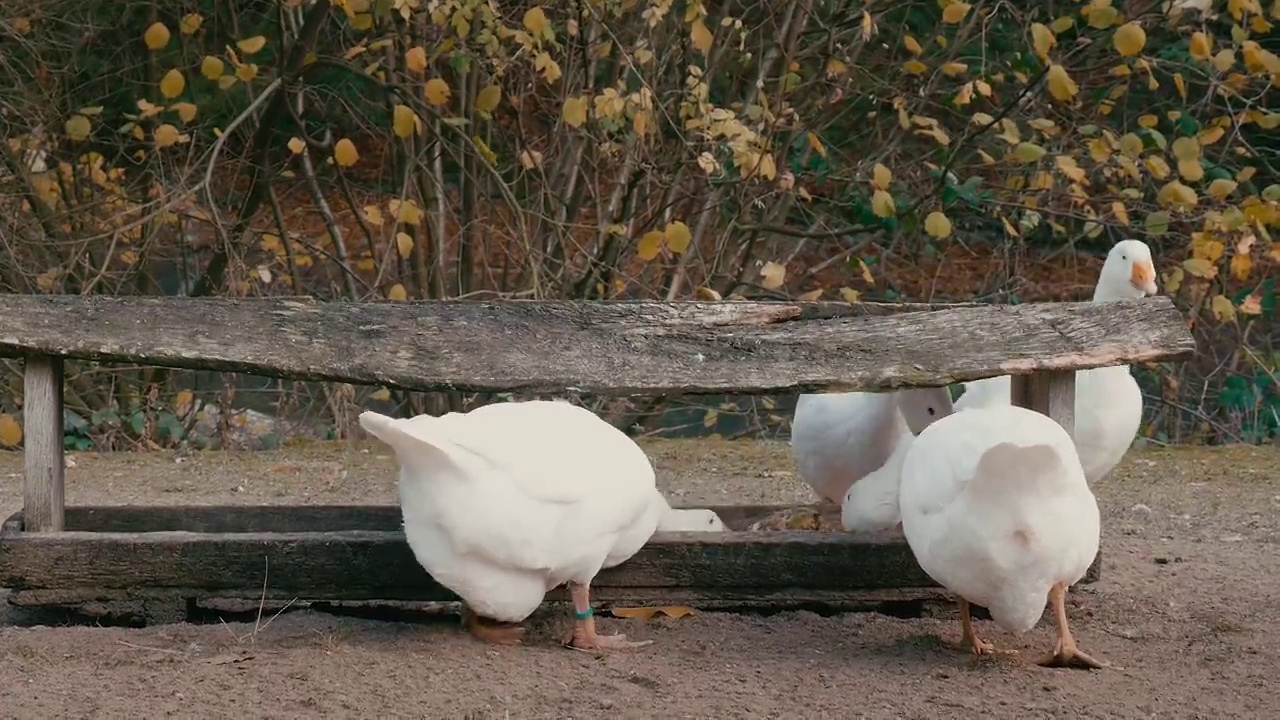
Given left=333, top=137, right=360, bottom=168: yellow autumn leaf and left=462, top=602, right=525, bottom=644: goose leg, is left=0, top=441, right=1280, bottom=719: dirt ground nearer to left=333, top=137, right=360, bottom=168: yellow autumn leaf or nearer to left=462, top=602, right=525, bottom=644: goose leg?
left=462, top=602, right=525, bottom=644: goose leg

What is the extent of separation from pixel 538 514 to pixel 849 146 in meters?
6.68

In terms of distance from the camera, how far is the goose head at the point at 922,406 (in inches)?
185

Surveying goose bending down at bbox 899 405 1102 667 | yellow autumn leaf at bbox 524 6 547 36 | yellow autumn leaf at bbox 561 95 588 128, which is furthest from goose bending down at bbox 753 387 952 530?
yellow autumn leaf at bbox 524 6 547 36

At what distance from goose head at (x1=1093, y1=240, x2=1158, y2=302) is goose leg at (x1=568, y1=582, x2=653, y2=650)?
256 centimetres

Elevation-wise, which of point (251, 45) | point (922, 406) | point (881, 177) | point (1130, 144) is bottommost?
point (922, 406)

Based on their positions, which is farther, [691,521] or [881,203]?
[881,203]

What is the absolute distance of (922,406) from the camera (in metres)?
4.73

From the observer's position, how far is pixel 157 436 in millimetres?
8719

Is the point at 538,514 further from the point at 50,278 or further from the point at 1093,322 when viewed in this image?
the point at 50,278

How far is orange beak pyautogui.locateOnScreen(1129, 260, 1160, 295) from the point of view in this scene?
542 centimetres

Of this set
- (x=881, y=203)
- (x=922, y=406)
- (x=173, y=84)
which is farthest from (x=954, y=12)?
(x=173, y=84)

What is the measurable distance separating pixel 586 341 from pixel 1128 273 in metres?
2.50

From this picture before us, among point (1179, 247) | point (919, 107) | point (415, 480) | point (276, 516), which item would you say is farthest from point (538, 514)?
point (1179, 247)

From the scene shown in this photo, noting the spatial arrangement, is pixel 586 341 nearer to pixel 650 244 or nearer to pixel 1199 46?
pixel 650 244
